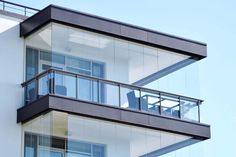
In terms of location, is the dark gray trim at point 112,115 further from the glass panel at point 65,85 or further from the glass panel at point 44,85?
the glass panel at point 44,85

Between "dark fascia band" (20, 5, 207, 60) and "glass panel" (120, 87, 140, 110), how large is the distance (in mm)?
1693

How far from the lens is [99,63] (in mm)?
32656

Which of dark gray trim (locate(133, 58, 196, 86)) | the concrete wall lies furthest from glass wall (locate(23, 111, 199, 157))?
dark gray trim (locate(133, 58, 196, 86))

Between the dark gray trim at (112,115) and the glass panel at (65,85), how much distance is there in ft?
0.93

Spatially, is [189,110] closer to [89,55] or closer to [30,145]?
[89,55]

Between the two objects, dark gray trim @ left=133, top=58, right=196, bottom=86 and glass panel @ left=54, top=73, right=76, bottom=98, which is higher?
dark gray trim @ left=133, top=58, right=196, bottom=86

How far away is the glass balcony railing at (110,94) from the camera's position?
31000 millimetres

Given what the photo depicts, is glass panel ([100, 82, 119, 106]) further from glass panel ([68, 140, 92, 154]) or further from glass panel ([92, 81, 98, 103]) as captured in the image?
glass panel ([68, 140, 92, 154])

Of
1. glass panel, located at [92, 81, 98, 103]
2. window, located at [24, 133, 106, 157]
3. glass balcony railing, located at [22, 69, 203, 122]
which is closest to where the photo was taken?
window, located at [24, 133, 106, 157]

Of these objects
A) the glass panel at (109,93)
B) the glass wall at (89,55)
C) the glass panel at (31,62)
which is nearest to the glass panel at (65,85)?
the glass wall at (89,55)

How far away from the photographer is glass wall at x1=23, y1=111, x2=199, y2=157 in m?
30.6

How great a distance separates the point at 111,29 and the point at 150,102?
8.67 feet

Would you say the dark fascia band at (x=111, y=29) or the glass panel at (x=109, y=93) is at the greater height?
the dark fascia band at (x=111, y=29)

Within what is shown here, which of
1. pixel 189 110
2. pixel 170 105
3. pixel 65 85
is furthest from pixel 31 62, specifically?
pixel 189 110
